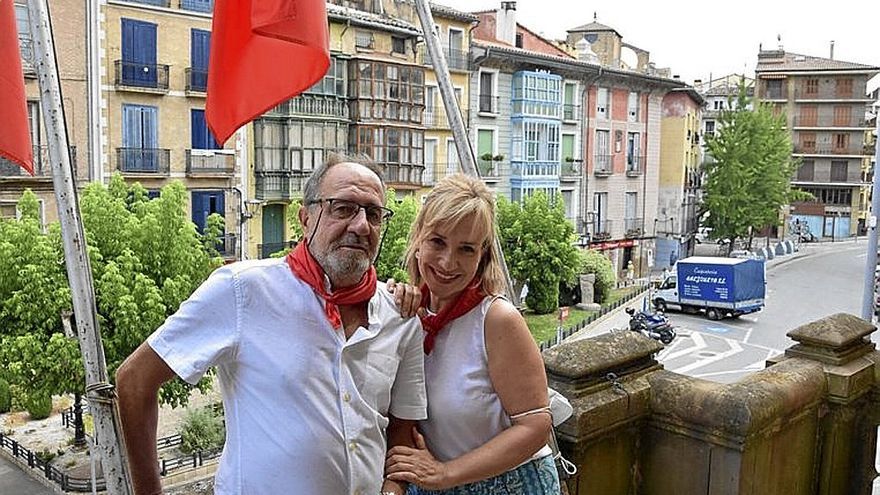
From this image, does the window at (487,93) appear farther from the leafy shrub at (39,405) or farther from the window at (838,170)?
the window at (838,170)

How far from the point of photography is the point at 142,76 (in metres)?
23.0

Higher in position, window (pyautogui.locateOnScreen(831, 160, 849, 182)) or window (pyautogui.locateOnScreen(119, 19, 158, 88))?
window (pyautogui.locateOnScreen(119, 19, 158, 88))

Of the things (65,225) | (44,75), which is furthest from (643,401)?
(44,75)

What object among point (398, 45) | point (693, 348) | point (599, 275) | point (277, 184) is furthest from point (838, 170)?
point (277, 184)

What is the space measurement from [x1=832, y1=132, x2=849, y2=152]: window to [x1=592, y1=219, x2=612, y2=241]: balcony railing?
97.7 ft

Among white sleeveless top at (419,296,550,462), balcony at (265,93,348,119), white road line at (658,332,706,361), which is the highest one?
balcony at (265,93,348,119)

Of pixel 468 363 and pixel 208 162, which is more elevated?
pixel 208 162

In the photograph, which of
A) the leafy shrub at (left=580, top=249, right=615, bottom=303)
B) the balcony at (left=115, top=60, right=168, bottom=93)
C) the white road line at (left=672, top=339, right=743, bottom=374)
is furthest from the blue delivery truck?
the balcony at (left=115, top=60, right=168, bottom=93)

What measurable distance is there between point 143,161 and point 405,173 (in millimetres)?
8886

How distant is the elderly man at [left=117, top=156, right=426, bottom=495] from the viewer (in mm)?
2090

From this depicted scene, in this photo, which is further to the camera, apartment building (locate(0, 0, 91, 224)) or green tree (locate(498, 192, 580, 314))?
green tree (locate(498, 192, 580, 314))

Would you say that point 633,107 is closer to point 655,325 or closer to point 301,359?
point 655,325

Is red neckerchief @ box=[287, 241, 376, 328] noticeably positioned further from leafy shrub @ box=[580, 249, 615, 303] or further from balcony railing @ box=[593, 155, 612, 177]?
balcony railing @ box=[593, 155, 612, 177]

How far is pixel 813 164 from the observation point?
63562 mm
